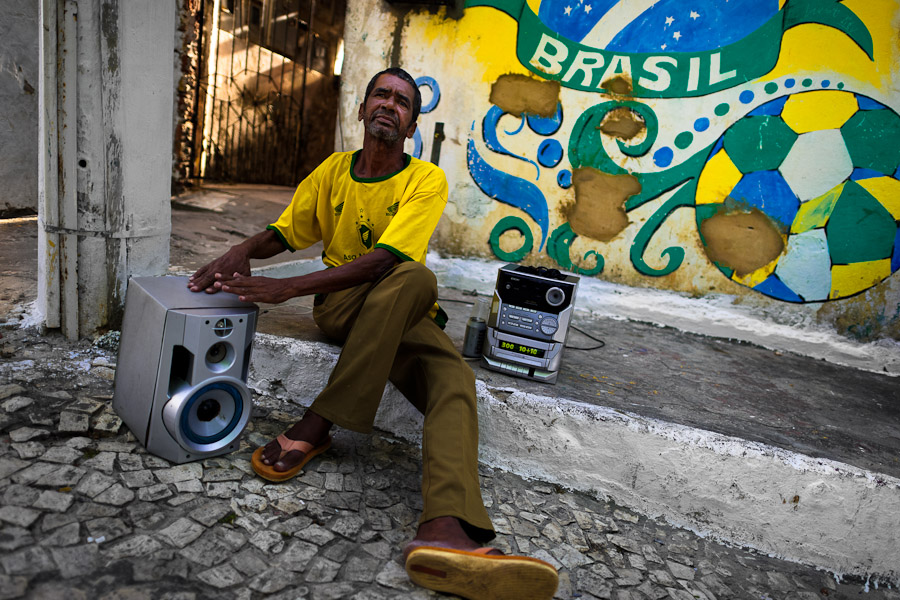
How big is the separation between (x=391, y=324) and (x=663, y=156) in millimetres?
3038

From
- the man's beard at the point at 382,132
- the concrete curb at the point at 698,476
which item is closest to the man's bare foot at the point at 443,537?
the concrete curb at the point at 698,476

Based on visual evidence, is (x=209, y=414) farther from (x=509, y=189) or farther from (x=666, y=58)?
(x=666, y=58)

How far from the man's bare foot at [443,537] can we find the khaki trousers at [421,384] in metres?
0.03

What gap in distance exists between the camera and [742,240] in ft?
13.8

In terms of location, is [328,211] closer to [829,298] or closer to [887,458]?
[887,458]

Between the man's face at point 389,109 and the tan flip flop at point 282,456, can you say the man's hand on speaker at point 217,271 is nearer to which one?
the tan flip flop at point 282,456

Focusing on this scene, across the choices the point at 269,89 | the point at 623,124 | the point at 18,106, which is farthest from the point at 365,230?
the point at 269,89

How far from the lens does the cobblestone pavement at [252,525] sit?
162 cm

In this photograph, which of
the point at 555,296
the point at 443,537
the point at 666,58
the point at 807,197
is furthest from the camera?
the point at 666,58

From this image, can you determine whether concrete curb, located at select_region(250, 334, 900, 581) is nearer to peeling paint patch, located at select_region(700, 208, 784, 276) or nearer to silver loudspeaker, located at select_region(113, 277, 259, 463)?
silver loudspeaker, located at select_region(113, 277, 259, 463)

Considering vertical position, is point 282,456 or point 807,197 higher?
point 807,197

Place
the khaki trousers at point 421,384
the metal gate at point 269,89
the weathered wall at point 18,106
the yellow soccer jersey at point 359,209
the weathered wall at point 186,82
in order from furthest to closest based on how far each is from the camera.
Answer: the metal gate at point 269,89 < the weathered wall at point 186,82 < the weathered wall at point 18,106 < the yellow soccer jersey at point 359,209 < the khaki trousers at point 421,384

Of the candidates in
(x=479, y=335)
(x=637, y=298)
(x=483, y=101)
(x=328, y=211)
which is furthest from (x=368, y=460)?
(x=483, y=101)

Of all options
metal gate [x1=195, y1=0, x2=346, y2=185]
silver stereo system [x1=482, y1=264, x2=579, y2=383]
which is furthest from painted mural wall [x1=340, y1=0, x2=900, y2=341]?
metal gate [x1=195, y1=0, x2=346, y2=185]
